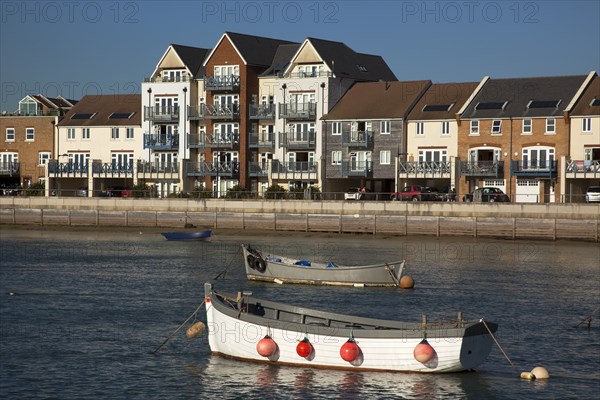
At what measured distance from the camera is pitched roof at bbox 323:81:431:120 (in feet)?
323

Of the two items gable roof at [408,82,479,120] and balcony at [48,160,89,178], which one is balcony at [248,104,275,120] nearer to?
gable roof at [408,82,479,120]

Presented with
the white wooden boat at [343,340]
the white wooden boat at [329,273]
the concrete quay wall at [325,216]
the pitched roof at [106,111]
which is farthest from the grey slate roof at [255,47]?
the white wooden boat at [343,340]

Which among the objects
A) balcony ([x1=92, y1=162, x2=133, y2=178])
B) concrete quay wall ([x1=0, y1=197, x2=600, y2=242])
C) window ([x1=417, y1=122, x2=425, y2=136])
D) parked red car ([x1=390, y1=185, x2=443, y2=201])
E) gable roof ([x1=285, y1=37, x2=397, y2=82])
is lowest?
concrete quay wall ([x1=0, y1=197, x2=600, y2=242])

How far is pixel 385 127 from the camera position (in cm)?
9800

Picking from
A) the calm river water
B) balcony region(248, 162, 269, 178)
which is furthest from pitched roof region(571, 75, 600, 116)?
balcony region(248, 162, 269, 178)

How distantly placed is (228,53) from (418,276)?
49276 mm

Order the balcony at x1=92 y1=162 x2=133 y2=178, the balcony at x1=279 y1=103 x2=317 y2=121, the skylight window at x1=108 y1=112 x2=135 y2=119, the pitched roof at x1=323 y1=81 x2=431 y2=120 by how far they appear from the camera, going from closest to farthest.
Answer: the pitched roof at x1=323 y1=81 x2=431 y2=120
the balcony at x1=279 y1=103 x2=317 y2=121
the balcony at x1=92 y1=162 x2=133 y2=178
the skylight window at x1=108 y1=112 x2=135 y2=119

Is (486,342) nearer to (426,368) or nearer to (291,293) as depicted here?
(426,368)

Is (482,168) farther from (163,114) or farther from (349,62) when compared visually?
(163,114)

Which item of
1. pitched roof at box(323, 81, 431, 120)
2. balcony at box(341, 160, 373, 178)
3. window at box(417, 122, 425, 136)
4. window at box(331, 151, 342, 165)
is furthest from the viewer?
window at box(331, 151, 342, 165)

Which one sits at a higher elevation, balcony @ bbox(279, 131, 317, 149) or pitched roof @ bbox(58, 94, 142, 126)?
pitched roof @ bbox(58, 94, 142, 126)

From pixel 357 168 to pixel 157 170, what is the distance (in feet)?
67.9

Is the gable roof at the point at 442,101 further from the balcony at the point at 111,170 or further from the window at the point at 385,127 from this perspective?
the balcony at the point at 111,170

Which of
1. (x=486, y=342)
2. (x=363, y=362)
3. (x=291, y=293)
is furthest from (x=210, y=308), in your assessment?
(x=291, y=293)
